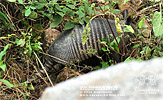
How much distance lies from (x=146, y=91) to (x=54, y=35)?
Result: 2.32 metres

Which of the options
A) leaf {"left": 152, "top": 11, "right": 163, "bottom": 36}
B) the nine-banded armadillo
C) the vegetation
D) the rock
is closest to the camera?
the rock

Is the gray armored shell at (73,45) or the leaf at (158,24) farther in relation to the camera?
the gray armored shell at (73,45)

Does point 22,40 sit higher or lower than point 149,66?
lower

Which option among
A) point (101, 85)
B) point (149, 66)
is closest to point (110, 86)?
point (101, 85)

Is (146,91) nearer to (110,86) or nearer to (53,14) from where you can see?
(110,86)

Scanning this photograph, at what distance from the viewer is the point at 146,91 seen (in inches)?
26.2

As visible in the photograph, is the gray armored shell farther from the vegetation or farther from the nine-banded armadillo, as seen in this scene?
the vegetation

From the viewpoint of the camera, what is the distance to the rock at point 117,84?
66cm

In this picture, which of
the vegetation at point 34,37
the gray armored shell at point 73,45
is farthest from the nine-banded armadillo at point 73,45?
the vegetation at point 34,37

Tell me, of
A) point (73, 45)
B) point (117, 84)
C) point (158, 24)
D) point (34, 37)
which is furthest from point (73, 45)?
point (117, 84)

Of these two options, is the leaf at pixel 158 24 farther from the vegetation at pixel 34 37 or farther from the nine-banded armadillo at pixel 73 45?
the nine-banded armadillo at pixel 73 45

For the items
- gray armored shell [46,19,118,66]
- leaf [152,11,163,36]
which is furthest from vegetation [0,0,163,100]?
leaf [152,11,163,36]

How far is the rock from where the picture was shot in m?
→ 0.66

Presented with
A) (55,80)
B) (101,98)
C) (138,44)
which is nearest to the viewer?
(101,98)
